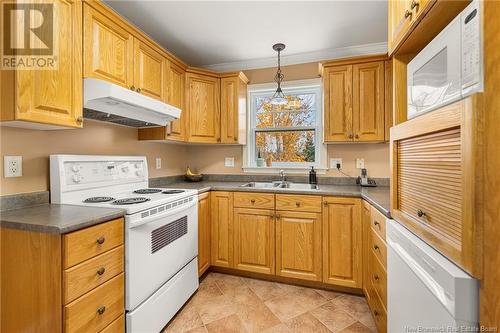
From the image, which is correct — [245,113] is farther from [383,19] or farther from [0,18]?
[0,18]

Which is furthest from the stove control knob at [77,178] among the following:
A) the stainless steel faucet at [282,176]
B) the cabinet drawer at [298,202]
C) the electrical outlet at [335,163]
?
the electrical outlet at [335,163]

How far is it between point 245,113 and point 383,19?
1.65 meters

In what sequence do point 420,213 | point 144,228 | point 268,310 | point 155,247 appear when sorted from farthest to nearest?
point 268,310 < point 155,247 < point 144,228 < point 420,213

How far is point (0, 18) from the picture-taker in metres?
1.21

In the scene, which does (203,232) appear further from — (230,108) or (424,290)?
(424,290)

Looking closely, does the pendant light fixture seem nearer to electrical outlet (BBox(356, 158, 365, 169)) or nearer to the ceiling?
the ceiling

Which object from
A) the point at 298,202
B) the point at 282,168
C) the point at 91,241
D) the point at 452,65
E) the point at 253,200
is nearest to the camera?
the point at 452,65

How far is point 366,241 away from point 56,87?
240 cm

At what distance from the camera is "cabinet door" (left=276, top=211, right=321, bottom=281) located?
7.35 feet

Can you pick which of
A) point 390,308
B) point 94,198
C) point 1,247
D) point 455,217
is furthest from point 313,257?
point 1,247

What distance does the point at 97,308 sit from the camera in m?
1.26

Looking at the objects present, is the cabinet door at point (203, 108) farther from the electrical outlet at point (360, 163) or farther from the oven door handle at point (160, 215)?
the electrical outlet at point (360, 163)

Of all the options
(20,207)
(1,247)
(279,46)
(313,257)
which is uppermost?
(279,46)

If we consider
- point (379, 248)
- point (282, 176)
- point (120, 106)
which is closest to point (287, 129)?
point (282, 176)
